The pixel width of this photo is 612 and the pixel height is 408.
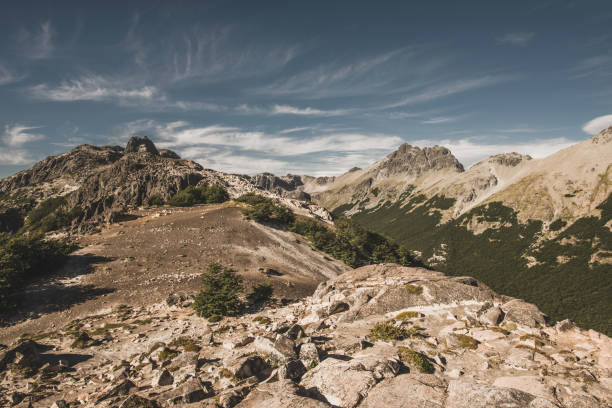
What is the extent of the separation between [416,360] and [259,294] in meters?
22.7

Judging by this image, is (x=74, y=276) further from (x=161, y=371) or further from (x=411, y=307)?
(x=411, y=307)

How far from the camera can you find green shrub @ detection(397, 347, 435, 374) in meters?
13.6

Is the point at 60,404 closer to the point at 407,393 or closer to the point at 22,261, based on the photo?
the point at 407,393

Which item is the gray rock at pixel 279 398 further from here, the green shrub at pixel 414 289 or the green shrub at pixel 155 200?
the green shrub at pixel 155 200

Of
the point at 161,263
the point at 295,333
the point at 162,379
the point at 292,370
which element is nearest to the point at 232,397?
the point at 292,370

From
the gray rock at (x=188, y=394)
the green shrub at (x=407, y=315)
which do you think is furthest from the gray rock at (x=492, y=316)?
the gray rock at (x=188, y=394)

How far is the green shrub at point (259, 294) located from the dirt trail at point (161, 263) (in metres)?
4.62

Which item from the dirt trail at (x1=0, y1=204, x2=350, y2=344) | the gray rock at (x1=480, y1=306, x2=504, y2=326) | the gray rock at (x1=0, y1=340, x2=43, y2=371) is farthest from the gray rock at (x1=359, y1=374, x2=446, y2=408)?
the dirt trail at (x1=0, y1=204, x2=350, y2=344)

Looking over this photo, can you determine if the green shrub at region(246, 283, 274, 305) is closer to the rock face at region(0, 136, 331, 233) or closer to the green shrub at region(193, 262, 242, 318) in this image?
the green shrub at region(193, 262, 242, 318)

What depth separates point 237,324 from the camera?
26.5 metres

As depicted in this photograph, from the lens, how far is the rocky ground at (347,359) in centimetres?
1146

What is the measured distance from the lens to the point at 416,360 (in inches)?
549

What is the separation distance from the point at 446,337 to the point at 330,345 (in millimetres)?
6929

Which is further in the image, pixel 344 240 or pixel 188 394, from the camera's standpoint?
pixel 344 240
